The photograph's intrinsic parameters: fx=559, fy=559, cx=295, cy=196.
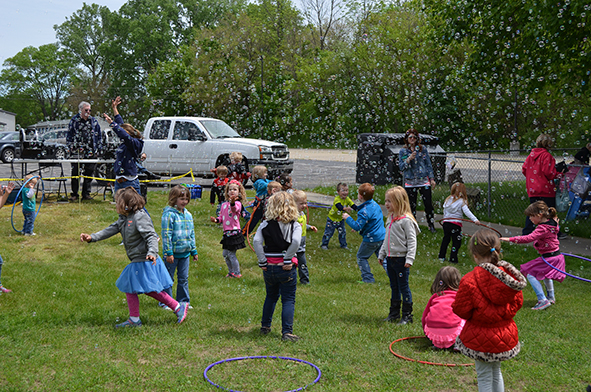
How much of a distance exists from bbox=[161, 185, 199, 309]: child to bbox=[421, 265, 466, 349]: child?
2.72m

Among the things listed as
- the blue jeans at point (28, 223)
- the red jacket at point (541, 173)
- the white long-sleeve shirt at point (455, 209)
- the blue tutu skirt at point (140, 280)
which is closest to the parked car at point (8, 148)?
the blue jeans at point (28, 223)

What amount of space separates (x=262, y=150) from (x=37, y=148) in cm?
604

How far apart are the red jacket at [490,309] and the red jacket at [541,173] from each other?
593 centimetres

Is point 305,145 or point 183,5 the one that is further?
point 183,5

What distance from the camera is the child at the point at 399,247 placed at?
20.2ft

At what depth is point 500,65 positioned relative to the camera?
48.6 feet

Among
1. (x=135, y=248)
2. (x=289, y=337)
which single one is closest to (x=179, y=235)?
(x=135, y=248)

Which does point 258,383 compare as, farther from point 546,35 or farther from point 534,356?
point 546,35

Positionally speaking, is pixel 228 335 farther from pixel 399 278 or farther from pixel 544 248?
pixel 544 248

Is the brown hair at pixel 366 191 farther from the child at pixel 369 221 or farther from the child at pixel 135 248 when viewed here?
the child at pixel 135 248

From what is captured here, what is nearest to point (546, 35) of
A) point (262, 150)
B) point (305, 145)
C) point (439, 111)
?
point (262, 150)

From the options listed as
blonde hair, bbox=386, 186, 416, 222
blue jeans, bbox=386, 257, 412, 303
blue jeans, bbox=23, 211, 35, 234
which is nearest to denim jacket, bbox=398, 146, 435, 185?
blonde hair, bbox=386, 186, 416, 222

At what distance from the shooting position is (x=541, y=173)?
9.25m

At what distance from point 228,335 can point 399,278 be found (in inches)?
78.0
